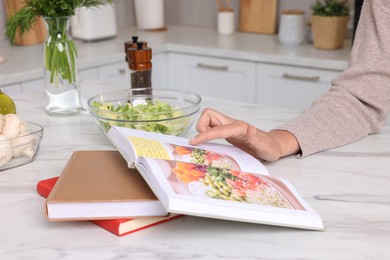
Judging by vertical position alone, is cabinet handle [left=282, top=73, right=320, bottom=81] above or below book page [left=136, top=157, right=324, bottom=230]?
below

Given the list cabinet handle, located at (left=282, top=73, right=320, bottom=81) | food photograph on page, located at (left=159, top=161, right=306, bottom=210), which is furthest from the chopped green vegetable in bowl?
cabinet handle, located at (left=282, top=73, right=320, bottom=81)

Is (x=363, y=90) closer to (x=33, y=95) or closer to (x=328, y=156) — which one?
(x=328, y=156)

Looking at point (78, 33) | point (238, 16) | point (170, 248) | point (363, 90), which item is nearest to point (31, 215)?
point (170, 248)

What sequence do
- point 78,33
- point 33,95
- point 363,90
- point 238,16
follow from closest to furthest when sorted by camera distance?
point 363,90 → point 33,95 → point 78,33 → point 238,16

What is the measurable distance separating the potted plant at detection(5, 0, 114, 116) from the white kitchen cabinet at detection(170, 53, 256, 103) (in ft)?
4.63

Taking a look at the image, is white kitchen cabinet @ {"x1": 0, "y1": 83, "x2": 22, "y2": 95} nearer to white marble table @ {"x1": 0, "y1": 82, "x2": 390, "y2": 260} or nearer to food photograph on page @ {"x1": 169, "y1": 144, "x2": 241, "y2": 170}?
white marble table @ {"x1": 0, "y1": 82, "x2": 390, "y2": 260}

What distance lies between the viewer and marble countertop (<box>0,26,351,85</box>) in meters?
2.81

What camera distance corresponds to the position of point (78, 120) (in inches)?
68.8

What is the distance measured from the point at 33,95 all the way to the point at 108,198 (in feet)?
3.49

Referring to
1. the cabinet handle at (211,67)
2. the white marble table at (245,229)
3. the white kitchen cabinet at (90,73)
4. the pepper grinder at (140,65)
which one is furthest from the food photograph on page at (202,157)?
the cabinet handle at (211,67)

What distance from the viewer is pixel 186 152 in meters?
1.22

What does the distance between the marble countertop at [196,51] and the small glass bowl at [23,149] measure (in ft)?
4.14

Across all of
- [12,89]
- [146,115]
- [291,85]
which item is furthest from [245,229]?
[291,85]

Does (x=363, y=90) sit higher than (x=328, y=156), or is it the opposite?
(x=363, y=90)
